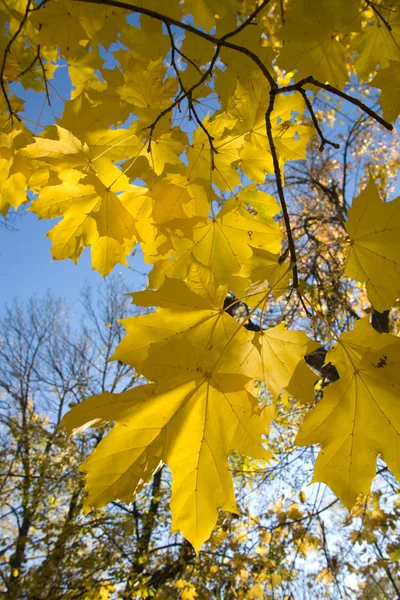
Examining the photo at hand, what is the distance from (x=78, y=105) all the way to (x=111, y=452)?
1176 mm

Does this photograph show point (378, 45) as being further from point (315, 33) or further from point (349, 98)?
point (349, 98)

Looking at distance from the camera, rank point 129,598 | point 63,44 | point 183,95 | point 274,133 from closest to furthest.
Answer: point 183,95
point 274,133
point 63,44
point 129,598

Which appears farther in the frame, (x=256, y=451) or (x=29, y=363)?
(x=29, y=363)

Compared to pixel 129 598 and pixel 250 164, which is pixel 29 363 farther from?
pixel 250 164

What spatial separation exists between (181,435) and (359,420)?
1.36 ft

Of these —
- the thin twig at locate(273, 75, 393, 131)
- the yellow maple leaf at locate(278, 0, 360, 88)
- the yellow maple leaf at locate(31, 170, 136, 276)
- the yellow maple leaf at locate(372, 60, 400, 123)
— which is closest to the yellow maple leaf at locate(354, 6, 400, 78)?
the yellow maple leaf at locate(278, 0, 360, 88)

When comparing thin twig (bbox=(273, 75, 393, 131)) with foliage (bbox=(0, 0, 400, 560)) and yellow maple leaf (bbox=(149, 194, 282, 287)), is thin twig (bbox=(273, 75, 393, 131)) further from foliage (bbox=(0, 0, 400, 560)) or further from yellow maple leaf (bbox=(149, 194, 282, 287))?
yellow maple leaf (bbox=(149, 194, 282, 287))

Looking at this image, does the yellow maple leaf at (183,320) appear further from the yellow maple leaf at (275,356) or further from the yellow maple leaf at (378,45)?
the yellow maple leaf at (378,45)

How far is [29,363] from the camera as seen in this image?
11.5 meters

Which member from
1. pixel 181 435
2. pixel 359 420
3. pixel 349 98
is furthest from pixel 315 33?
pixel 181 435

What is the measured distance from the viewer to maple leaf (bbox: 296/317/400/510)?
84cm

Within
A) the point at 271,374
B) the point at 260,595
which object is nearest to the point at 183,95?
the point at 271,374

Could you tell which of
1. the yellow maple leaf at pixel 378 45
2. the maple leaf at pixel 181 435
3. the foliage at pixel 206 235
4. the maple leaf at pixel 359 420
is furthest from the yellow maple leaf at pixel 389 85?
the maple leaf at pixel 181 435

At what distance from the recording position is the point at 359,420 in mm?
882
